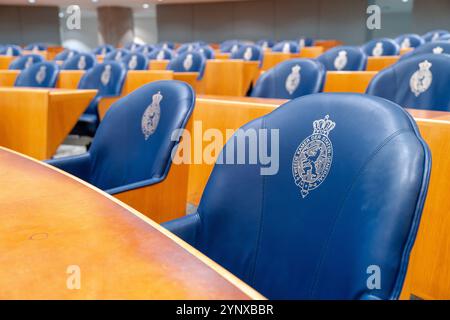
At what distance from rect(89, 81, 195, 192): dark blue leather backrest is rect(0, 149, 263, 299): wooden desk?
22.2 inches

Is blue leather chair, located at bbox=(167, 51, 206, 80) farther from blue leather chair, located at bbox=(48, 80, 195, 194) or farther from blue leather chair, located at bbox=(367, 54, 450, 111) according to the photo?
blue leather chair, located at bbox=(48, 80, 195, 194)

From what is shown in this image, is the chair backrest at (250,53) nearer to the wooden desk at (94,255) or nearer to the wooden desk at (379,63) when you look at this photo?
the wooden desk at (379,63)

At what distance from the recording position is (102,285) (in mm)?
501

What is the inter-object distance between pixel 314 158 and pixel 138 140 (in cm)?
78

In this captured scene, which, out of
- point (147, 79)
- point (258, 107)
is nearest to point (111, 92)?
point (147, 79)

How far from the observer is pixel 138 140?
1.47m

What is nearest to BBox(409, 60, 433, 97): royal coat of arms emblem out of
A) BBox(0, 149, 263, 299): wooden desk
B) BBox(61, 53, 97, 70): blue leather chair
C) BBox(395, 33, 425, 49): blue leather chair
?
BBox(0, 149, 263, 299): wooden desk

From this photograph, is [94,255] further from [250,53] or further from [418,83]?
[250,53]

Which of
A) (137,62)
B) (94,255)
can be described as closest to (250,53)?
(137,62)

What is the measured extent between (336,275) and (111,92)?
3277 mm

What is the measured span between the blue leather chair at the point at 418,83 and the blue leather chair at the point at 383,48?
4.10m

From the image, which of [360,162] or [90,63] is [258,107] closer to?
[360,162]

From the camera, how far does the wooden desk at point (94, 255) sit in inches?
19.4
